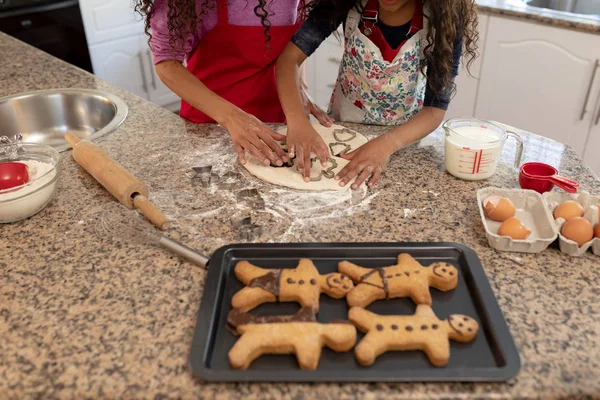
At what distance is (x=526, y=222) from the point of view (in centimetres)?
87

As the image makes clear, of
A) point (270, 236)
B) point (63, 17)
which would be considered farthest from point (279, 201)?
point (63, 17)

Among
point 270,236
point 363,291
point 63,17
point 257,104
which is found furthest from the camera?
point 63,17

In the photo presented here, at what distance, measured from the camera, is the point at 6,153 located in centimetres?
104

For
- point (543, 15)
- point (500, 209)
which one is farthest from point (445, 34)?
point (543, 15)

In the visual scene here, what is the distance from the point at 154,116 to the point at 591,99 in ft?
5.13

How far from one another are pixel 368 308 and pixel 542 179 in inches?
17.6

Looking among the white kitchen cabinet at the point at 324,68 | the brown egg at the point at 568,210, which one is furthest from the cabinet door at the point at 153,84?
the brown egg at the point at 568,210

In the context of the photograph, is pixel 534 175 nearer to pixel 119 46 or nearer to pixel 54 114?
pixel 54 114

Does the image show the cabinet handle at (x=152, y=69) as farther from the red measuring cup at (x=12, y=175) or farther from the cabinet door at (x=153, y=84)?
the red measuring cup at (x=12, y=175)

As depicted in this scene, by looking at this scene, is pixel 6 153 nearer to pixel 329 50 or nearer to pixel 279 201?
pixel 279 201

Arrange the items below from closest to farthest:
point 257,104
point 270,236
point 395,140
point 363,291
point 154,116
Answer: point 363,291 → point 270,236 → point 395,140 → point 154,116 → point 257,104

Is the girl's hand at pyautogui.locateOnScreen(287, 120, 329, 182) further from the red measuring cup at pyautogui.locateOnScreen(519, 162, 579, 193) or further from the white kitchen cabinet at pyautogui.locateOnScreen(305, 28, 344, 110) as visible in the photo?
the white kitchen cabinet at pyautogui.locateOnScreen(305, 28, 344, 110)

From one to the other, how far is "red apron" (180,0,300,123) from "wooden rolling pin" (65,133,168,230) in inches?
14.2

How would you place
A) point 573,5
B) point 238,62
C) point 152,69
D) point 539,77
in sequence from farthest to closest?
point 152,69 < point 573,5 < point 539,77 < point 238,62
